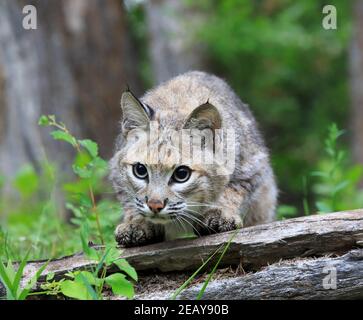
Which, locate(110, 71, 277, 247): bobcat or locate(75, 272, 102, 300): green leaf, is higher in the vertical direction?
locate(110, 71, 277, 247): bobcat

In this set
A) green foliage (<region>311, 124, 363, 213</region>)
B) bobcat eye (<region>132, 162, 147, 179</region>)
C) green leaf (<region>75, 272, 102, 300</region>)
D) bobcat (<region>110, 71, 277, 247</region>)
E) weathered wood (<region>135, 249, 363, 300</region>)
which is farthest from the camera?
green foliage (<region>311, 124, 363, 213</region>)

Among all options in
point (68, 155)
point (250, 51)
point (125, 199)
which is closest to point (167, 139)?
point (125, 199)

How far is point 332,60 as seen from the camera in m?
14.8

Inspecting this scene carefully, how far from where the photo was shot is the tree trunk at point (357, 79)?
1245 centimetres

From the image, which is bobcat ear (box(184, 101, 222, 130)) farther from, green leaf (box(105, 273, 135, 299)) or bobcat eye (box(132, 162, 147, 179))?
green leaf (box(105, 273, 135, 299))

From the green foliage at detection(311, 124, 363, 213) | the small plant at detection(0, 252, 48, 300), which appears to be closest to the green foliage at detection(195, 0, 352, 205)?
the green foliage at detection(311, 124, 363, 213)

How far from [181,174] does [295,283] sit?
3.60 ft

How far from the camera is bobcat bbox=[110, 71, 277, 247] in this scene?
4.55m

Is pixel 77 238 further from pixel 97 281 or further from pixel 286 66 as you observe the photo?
pixel 286 66

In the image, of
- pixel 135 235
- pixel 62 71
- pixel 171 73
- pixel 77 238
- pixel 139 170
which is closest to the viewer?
pixel 139 170

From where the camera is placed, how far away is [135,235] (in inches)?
191

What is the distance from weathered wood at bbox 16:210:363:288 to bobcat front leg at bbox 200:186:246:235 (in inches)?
7.9

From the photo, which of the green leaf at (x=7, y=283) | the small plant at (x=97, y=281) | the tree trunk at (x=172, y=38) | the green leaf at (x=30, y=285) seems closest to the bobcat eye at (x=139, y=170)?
the small plant at (x=97, y=281)

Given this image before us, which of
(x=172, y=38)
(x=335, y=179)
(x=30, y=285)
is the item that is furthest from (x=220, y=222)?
(x=172, y=38)
